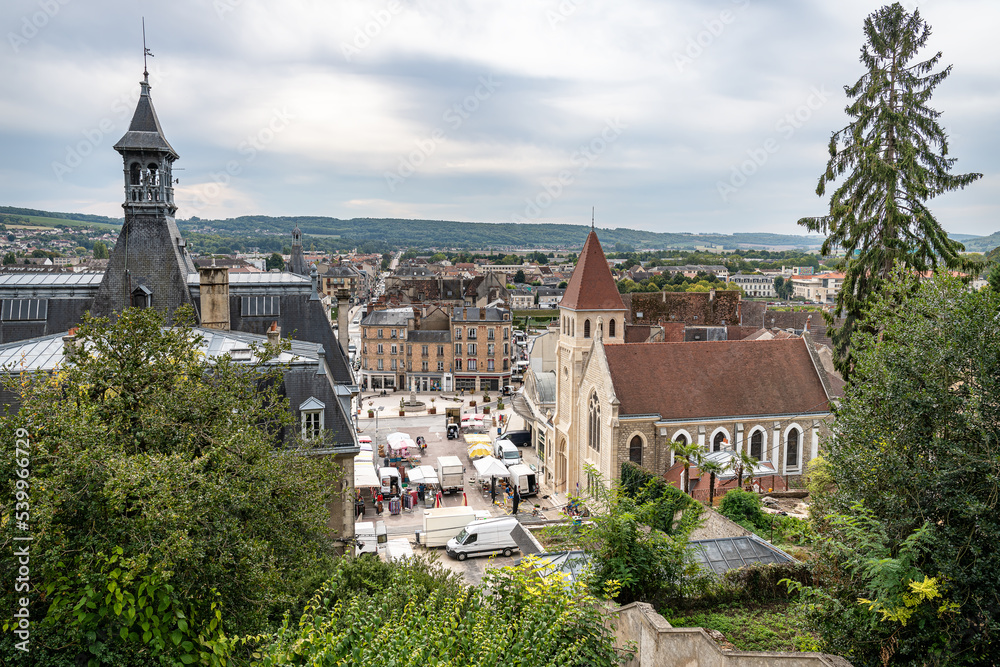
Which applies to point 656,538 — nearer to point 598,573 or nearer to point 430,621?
point 598,573

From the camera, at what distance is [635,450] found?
113 ft

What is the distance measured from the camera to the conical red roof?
1500 inches

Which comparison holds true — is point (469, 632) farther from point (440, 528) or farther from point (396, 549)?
point (440, 528)

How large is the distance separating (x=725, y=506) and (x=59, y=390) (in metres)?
20.0

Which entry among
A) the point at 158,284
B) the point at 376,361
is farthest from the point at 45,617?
A: the point at 376,361

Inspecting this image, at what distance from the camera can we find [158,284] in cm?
2562

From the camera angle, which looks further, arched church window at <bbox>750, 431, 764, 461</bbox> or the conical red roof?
the conical red roof

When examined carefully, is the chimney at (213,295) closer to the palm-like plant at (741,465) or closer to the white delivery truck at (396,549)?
the white delivery truck at (396,549)

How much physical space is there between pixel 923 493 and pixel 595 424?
84.1ft

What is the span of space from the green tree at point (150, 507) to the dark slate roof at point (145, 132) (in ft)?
51.5

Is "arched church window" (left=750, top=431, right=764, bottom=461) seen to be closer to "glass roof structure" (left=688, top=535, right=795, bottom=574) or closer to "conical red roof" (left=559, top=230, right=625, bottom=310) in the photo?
"conical red roof" (left=559, top=230, right=625, bottom=310)

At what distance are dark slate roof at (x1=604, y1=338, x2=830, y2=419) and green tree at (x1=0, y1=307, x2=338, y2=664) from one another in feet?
78.0

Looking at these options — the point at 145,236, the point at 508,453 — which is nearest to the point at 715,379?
the point at 508,453

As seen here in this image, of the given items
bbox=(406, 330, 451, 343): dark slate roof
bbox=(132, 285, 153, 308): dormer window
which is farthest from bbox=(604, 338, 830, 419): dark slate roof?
bbox=(406, 330, 451, 343): dark slate roof
